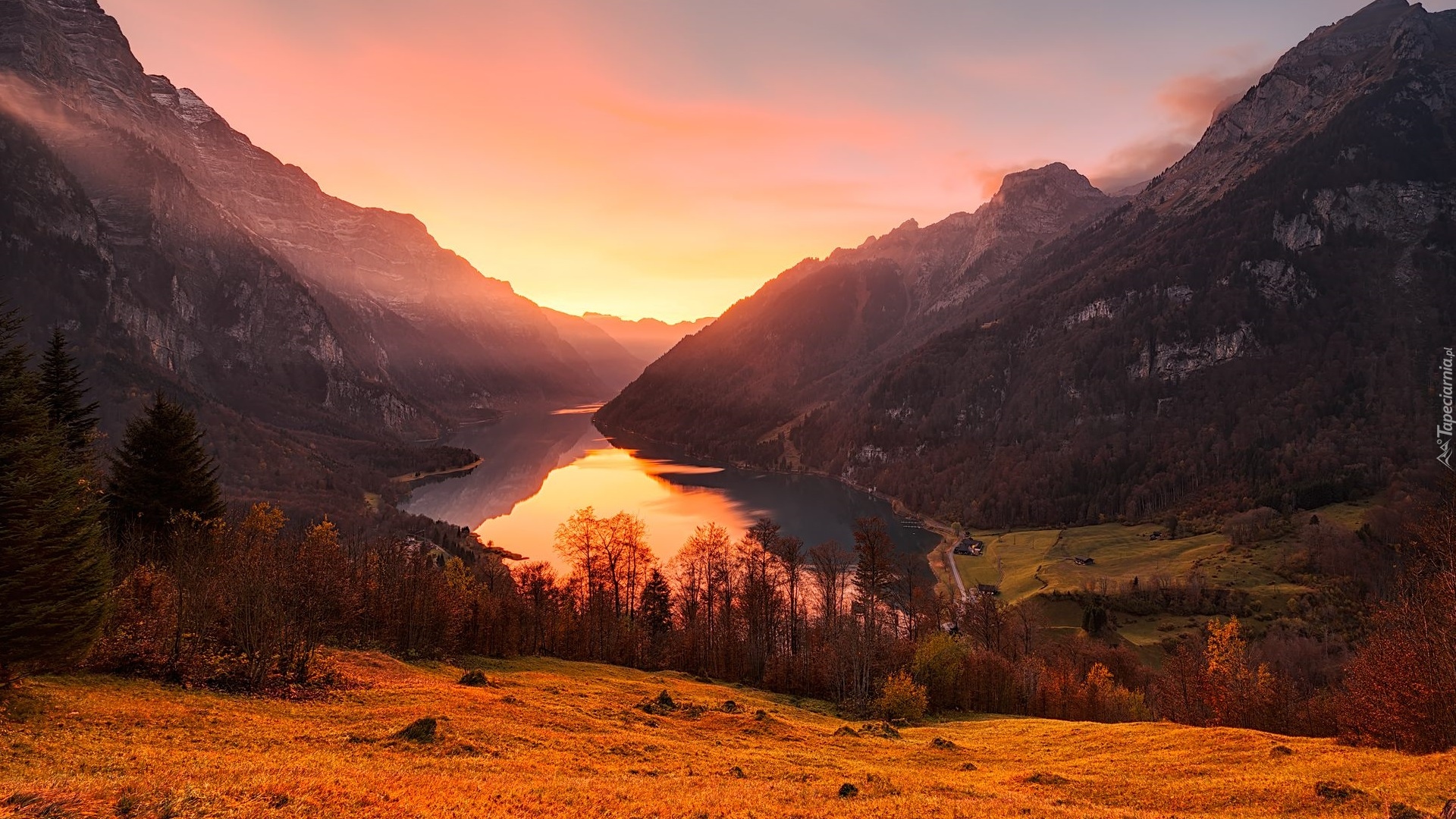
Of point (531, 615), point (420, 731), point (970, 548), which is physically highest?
point (420, 731)

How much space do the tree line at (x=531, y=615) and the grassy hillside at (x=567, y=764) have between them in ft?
10.2

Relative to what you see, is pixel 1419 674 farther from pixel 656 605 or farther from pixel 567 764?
pixel 656 605

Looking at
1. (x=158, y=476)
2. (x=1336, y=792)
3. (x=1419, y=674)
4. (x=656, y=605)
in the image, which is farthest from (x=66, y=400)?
(x=1419, y=674)

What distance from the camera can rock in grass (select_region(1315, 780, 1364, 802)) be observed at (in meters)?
A: 22.6

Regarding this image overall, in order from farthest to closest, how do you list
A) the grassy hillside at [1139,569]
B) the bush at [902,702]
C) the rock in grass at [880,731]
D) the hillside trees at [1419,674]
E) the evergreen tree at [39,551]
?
1. the grassy hillside at [1139,569]
2. the bush at [902,702]
3. the rock in grass at [880,731]
4. the hillside trees at [1419,674]
5. the evergreen tree at [39,551]

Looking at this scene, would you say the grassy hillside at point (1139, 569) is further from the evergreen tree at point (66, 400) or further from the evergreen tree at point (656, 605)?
the evergreen tree at point (66, 400)

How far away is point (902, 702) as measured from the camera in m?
54.1

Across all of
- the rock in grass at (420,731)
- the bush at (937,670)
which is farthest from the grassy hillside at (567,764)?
the bush at (937,670)

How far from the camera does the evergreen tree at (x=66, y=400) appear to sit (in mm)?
43469

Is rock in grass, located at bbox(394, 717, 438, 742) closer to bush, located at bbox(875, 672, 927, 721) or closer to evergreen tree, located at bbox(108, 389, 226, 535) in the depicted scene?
evergreen tree, located at bbox(108, 389, 226, 535)

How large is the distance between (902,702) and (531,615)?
4037 cm

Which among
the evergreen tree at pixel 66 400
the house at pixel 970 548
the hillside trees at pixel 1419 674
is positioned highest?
the evergreen tree at pixel 66 400

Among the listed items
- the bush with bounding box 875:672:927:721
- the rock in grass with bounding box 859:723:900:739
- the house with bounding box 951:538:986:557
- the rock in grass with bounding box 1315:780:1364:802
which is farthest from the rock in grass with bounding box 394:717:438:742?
the house with bounding box 951:538:986:557

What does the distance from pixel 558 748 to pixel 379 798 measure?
1055 centimetres
